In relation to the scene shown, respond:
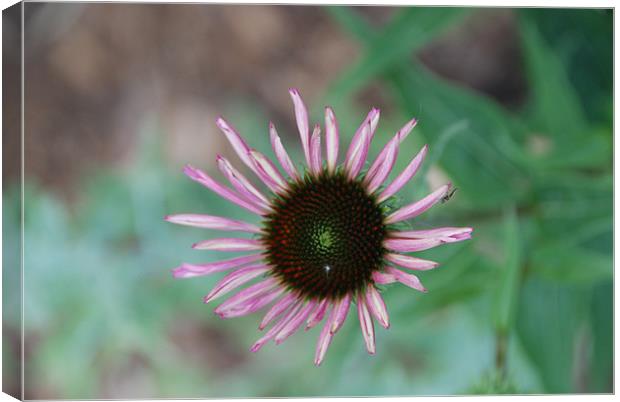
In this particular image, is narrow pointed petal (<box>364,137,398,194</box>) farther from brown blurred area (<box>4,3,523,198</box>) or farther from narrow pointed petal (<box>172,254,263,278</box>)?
brown blurred area (<box>4,3,523,198</box>)

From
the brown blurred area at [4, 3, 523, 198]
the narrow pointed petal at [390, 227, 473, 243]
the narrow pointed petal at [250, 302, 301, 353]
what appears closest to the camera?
the narrow pointed petal at [390, 227, 473, 243]

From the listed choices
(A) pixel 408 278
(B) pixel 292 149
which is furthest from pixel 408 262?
(B) pixel 292 149

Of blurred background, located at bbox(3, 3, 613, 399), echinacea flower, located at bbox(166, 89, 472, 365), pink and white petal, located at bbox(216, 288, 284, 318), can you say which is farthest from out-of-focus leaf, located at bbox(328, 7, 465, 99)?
pink and white petal, located at bbox(216, 288, 284, 318)

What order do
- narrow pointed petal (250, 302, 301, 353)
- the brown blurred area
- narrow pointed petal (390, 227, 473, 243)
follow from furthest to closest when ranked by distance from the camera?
1. the brown blurred area
2. narrow pointed petal (250, 302, 301, 353)
3. narrow pointed petal (390, 227, 473, 243)

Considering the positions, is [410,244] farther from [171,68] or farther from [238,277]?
[171,68]

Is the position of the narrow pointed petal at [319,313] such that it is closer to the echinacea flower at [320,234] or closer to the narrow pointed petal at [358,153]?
the echinacea flower at [320,234]

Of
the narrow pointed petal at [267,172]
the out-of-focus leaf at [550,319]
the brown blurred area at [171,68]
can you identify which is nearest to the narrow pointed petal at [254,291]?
the narrow pointed petal at [267,172]
